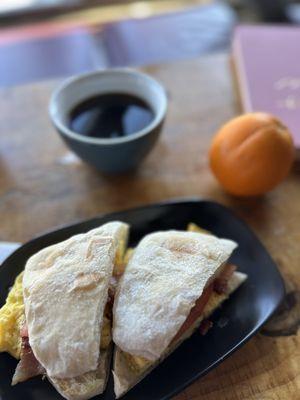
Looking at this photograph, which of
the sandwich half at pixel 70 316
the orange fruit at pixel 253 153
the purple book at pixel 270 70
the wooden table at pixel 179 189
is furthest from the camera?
the purple book at pixel 270 70

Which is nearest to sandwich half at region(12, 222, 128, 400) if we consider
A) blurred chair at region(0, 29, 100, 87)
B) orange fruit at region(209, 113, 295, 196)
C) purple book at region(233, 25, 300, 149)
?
orange fruit at region(209, 113, 295, 196)

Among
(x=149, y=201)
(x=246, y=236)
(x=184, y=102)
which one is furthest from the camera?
(x=184, y=102)

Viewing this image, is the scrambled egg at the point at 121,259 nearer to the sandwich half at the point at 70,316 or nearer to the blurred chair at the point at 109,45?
the sandwich half at the point at 70,316

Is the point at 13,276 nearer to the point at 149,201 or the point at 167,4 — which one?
the point at 149,201

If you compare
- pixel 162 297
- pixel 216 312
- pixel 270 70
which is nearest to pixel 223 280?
pixel 216 312

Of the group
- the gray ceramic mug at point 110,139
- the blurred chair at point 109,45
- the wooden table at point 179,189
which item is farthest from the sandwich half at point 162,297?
the blurred chair at point 109,45

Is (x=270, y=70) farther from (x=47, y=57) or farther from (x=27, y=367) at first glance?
(x=27, y=367)

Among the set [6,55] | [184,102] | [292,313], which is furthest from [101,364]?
[6,55]
